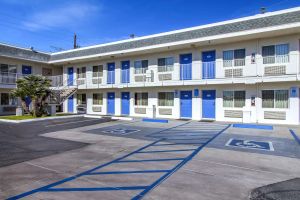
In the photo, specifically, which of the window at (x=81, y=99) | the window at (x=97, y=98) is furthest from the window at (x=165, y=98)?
the window at (x=81, y=99)

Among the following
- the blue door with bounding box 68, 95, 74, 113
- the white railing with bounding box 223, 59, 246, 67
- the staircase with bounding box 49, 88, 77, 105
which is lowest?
the blue door with bounding box 68, 95, 74, 113

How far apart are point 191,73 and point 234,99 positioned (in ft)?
13.4

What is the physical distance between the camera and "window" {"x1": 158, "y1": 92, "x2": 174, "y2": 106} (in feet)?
64.3

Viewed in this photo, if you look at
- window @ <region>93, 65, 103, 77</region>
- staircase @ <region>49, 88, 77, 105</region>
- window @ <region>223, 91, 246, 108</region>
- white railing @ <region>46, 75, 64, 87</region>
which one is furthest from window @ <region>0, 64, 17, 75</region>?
window @ <region>223, 91, 246, 108</region>

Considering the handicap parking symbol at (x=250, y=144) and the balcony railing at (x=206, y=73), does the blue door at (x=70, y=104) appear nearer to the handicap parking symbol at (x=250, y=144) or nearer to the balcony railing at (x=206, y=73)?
the balcony railing at (x=206, y=73)

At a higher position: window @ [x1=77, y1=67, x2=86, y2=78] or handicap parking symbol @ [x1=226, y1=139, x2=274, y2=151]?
window @ [x1=77, y1=67, x2=86, y2=78]

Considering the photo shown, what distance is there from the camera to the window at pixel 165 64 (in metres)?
19.3

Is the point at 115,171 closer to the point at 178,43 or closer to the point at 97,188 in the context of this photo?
the point at 97,188

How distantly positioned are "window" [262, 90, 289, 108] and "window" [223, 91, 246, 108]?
4.64ft

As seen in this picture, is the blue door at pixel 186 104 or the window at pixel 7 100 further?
the window at pixel 7 100

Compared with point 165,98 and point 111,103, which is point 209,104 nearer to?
point 165,98

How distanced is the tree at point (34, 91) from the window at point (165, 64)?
10.7 meters

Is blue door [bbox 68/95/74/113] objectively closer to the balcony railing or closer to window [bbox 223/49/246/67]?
the balcony railing

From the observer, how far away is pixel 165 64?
776 inches
